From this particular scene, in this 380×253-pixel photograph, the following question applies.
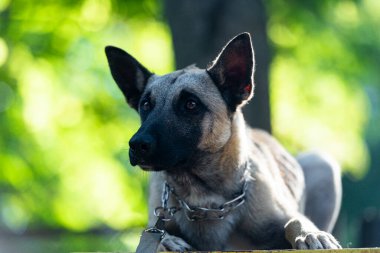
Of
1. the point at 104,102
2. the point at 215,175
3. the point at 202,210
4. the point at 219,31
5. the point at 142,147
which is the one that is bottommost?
the point at 202,210

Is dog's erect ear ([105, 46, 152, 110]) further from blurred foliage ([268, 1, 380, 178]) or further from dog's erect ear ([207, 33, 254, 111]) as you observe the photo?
blurred foliage ([268, 1, 380, 178])

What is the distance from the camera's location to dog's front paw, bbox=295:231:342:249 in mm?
5246

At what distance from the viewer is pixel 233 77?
6.18m

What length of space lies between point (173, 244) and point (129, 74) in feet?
5.16

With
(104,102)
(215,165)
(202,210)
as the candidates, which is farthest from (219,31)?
(104,102)

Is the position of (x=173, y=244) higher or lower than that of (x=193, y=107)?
lower

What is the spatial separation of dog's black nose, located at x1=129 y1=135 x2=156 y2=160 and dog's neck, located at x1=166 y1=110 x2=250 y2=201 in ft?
1.81

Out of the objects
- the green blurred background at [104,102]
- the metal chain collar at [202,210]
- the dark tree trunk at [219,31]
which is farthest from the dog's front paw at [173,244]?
the green blurred background at [104,102]

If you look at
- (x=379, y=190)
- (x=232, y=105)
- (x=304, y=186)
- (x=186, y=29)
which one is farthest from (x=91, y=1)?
(x=379, y=190)

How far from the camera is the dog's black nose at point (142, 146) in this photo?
18.2ft

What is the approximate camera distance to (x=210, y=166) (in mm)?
6121

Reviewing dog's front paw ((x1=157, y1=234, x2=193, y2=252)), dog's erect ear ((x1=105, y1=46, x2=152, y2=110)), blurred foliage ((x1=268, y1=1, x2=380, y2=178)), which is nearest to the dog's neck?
dog's front paw ((x1=157, y1=234, x2=193, y2=252))

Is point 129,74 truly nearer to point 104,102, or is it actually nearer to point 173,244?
point 173,244

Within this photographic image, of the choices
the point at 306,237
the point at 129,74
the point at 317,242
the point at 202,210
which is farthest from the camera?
the point at 129,74
